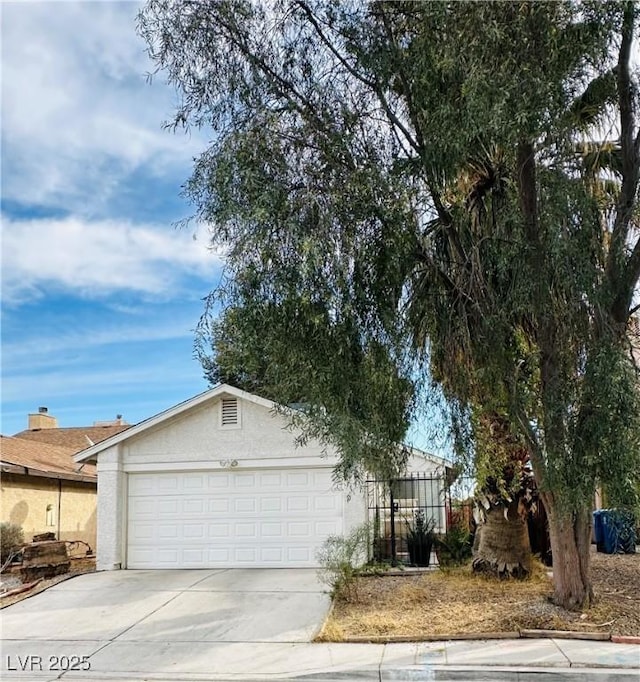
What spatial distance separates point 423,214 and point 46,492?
13982 millimetres

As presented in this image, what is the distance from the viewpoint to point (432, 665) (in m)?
7.58

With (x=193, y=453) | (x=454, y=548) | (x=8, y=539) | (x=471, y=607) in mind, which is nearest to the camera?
(x=471, y=607)

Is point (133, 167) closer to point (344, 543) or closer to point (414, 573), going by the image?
point (344, 543)

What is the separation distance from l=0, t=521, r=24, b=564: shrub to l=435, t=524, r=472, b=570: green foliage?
9330 mm

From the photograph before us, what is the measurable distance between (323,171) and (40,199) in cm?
625

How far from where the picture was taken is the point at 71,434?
28344 millimetres

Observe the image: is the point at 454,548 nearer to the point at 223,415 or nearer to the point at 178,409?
the point at 223,415

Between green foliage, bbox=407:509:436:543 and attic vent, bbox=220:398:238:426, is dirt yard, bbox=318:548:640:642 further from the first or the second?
attic vent, bbox=220:398:238:426

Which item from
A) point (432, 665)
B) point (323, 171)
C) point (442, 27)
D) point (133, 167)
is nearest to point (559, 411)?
point (432, 665)

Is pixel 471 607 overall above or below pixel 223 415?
below

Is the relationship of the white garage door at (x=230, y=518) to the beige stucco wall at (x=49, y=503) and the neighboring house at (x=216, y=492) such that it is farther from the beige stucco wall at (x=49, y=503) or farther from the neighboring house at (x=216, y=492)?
the beige stucco wall at (x=49, y=503)

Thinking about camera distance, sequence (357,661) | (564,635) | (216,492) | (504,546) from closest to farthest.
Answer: (357,661), (564,635), (504,546), (216,492)

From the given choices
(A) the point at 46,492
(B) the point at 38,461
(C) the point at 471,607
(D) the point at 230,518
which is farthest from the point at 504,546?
(B) the point at 38,461

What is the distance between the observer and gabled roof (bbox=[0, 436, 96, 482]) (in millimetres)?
16609
